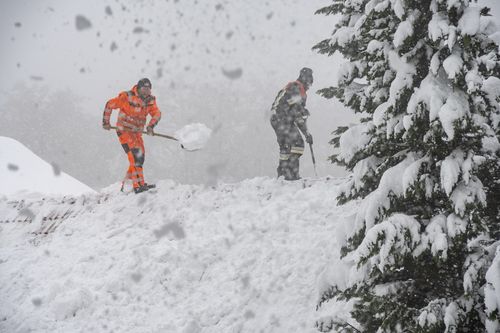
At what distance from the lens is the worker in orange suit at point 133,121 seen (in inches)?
353

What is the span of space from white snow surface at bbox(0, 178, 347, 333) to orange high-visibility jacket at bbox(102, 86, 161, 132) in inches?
63.9

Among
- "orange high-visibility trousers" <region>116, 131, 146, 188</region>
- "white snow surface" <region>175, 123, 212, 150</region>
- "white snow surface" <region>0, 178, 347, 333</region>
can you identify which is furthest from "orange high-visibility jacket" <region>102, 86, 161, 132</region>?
"white snow surface" <region>0, 178, 347, 333</region>

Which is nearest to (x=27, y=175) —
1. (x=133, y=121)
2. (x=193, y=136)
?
(x=133, y=121)

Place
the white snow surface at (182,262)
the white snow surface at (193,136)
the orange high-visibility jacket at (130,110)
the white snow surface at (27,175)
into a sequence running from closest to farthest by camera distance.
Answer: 1. the white snow surface at (182,262)
2. the orange high-visibility jacket at (130,110)
3. the white snow surface at (193,136)
4. the white snow surface at (27,175)

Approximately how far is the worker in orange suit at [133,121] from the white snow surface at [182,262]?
0.57 meters

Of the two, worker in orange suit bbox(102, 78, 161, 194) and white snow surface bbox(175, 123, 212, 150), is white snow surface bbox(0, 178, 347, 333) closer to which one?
worker in orange suit bbox(102, 78, 161, 194)

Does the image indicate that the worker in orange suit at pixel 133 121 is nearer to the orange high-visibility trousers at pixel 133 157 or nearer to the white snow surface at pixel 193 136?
the orange high-visibility trousers at pixel 133 157

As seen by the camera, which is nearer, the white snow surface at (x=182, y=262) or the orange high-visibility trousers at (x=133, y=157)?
the white snow surface at (x=182, y=262)

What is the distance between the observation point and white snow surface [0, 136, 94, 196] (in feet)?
45.3

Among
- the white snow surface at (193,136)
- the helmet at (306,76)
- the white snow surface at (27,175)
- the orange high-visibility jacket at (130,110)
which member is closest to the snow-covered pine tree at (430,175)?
the helmet at (306,76)

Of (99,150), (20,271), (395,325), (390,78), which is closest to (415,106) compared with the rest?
(390,78)

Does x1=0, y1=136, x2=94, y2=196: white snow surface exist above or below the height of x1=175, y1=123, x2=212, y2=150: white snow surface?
above

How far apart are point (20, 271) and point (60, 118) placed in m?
56.4

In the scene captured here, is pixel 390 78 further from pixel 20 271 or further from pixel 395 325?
pixel 20 271
